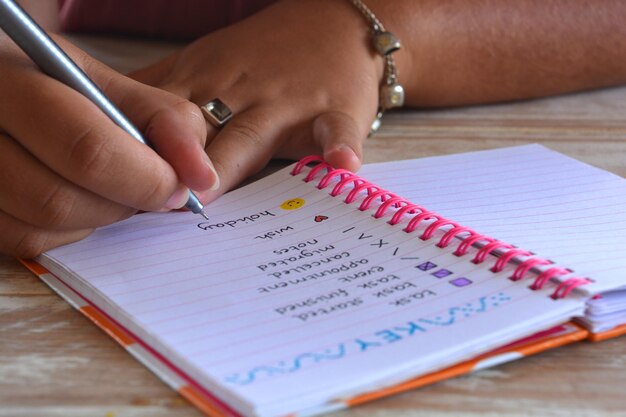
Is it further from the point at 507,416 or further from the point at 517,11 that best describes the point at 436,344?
the point at 517,11

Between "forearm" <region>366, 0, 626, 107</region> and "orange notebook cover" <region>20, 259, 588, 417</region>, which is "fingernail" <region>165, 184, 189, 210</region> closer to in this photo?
"orange notebook cover" <region>20, 259, 588, 417</region>

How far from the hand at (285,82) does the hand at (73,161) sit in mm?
125

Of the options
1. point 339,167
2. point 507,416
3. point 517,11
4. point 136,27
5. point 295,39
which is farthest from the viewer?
point 136,27

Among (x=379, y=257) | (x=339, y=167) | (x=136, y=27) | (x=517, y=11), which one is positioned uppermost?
(x=136, y=27)

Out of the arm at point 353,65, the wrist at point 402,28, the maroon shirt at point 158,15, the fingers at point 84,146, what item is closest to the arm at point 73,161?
the fingers at point 84,146

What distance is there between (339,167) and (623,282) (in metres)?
0.27

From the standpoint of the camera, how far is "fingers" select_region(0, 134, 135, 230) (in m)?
0.59

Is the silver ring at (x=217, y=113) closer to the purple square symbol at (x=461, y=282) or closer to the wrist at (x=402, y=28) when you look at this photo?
the wrist at (x=402, y=28)

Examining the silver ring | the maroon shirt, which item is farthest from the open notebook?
the maroon shirt

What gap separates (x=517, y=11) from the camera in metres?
1.04

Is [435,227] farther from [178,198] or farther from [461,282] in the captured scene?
[178,198]

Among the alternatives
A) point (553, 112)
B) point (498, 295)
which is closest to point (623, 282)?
point (498, 295)

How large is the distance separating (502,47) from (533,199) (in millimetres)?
385

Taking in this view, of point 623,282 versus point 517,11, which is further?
point 517,11
